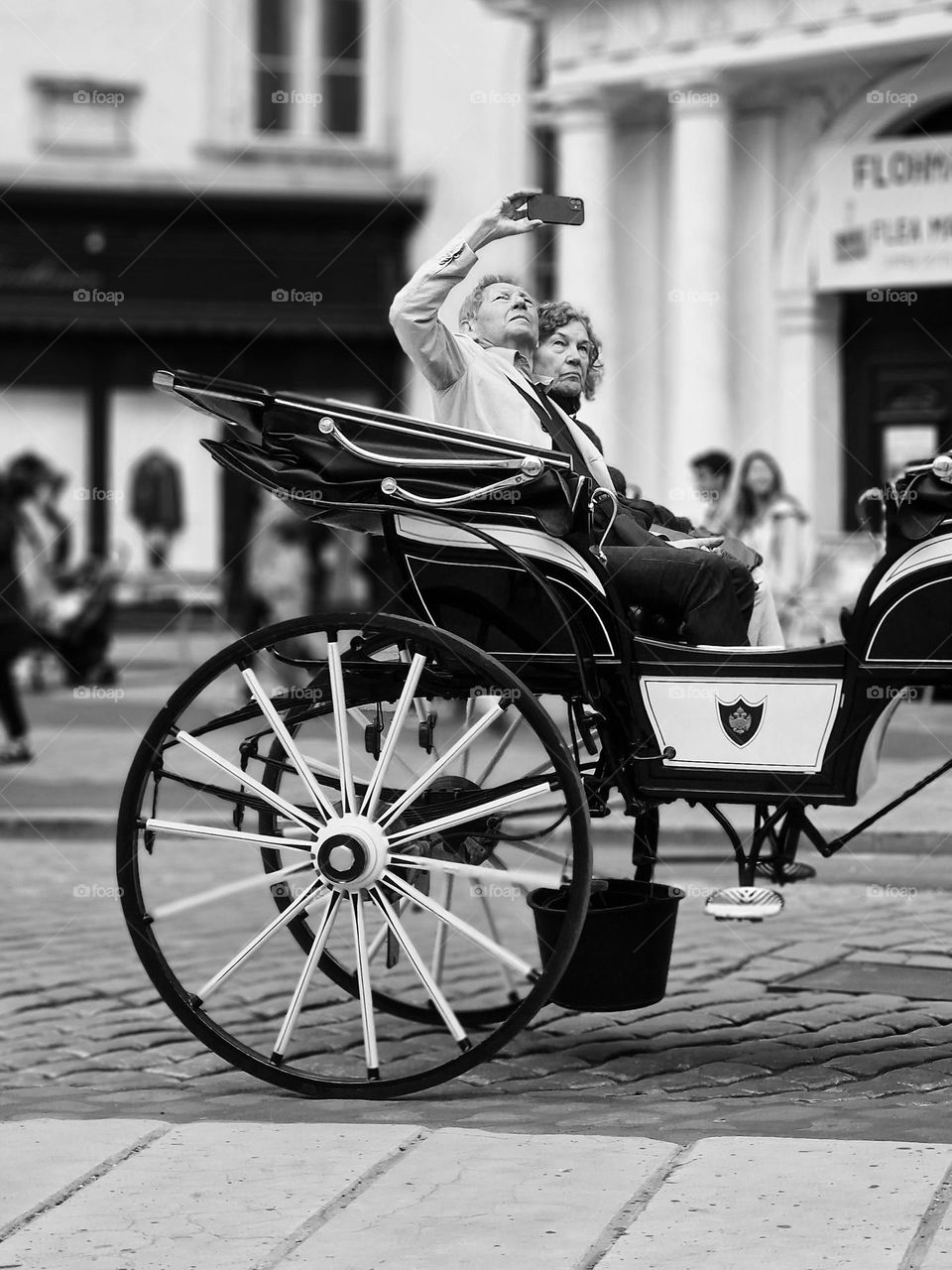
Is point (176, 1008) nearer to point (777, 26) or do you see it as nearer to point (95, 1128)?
point (95, 1128)

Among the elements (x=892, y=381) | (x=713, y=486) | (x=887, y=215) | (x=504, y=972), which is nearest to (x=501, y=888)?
(x=504, y=972)

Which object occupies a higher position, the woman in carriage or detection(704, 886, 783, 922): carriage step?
the woman in carriage

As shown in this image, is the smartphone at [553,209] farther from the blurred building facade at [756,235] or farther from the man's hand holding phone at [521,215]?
the blurred building facade at [756,235]

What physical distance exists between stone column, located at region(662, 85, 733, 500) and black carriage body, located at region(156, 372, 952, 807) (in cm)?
1162

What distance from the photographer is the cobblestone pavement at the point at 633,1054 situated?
434 cm

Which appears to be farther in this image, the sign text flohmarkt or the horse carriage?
the sign text flohmarkt

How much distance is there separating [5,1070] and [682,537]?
212 cm

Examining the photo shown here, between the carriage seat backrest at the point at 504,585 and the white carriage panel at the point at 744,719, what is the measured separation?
0.64 ft

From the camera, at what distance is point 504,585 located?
15.0ft

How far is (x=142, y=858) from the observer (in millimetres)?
8766

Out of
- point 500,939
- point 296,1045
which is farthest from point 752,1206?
point 500,939

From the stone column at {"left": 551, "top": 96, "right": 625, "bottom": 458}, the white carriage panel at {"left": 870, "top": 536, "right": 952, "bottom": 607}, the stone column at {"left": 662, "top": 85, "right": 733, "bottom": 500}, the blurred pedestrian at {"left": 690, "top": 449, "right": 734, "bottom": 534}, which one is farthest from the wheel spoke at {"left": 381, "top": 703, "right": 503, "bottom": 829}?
the stone column at {"left": 551, "top": 96, "right": 625, "bottom": 458}

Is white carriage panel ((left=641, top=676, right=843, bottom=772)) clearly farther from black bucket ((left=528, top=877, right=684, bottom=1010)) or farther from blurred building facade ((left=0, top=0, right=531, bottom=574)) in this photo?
blurred building facade ((left=0, top=0, right=531, bottom=574))

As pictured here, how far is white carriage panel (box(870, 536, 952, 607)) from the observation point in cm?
426
